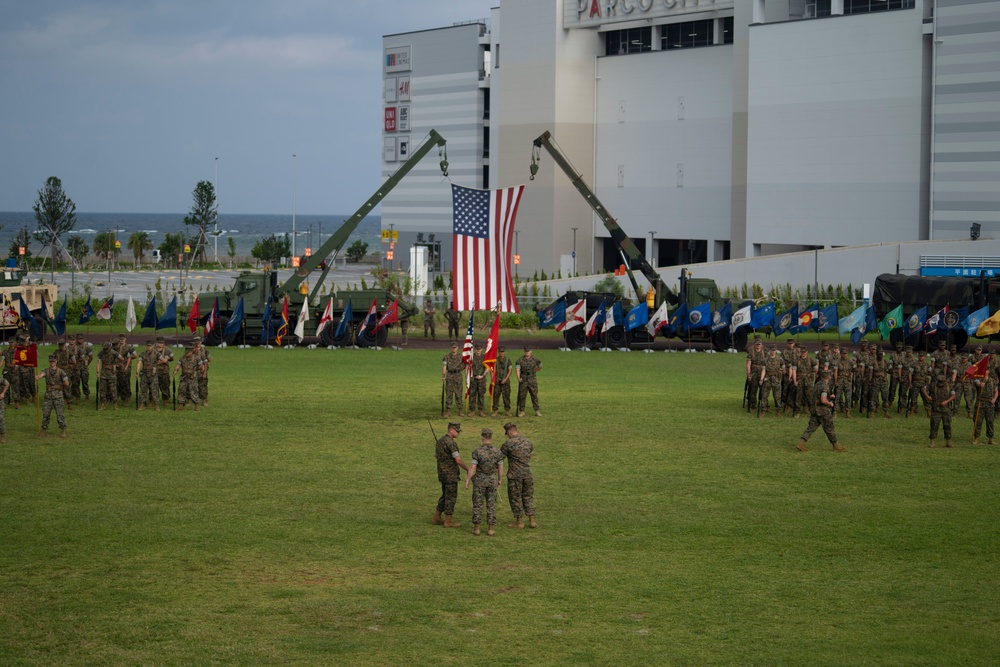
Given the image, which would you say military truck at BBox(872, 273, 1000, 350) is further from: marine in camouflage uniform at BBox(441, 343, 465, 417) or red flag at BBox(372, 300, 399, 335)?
marine in camouflage uniform at BBox(441, 343, 465, 417)

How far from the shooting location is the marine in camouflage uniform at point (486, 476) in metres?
17.4

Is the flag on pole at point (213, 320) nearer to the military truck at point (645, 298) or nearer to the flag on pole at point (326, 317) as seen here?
the flag on pole at point (326, 317)

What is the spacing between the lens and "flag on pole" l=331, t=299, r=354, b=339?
142 ft

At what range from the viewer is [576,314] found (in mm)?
42938

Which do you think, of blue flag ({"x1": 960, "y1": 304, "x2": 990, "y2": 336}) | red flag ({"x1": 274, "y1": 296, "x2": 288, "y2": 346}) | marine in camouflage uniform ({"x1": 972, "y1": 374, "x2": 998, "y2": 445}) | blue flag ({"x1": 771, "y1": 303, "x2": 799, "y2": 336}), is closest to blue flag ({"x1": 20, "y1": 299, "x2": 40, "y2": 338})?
red flag ({"x1": 274, "y1": 296, "x2": 288, "y2": 346})

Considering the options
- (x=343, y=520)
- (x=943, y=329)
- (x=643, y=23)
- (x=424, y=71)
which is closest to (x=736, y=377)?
(x=943, y=329)

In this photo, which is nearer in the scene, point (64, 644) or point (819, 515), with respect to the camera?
point (64, 644)

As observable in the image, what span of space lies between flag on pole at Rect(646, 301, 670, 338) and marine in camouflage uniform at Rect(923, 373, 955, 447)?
60.0 ft

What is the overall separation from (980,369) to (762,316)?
58.8ft

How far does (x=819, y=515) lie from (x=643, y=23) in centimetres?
5931

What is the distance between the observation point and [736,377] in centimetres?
3659

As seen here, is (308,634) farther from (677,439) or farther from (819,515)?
(677,439)

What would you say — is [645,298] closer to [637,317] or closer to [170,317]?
[637,317]

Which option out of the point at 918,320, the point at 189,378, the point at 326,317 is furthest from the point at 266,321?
the point at 918,320
